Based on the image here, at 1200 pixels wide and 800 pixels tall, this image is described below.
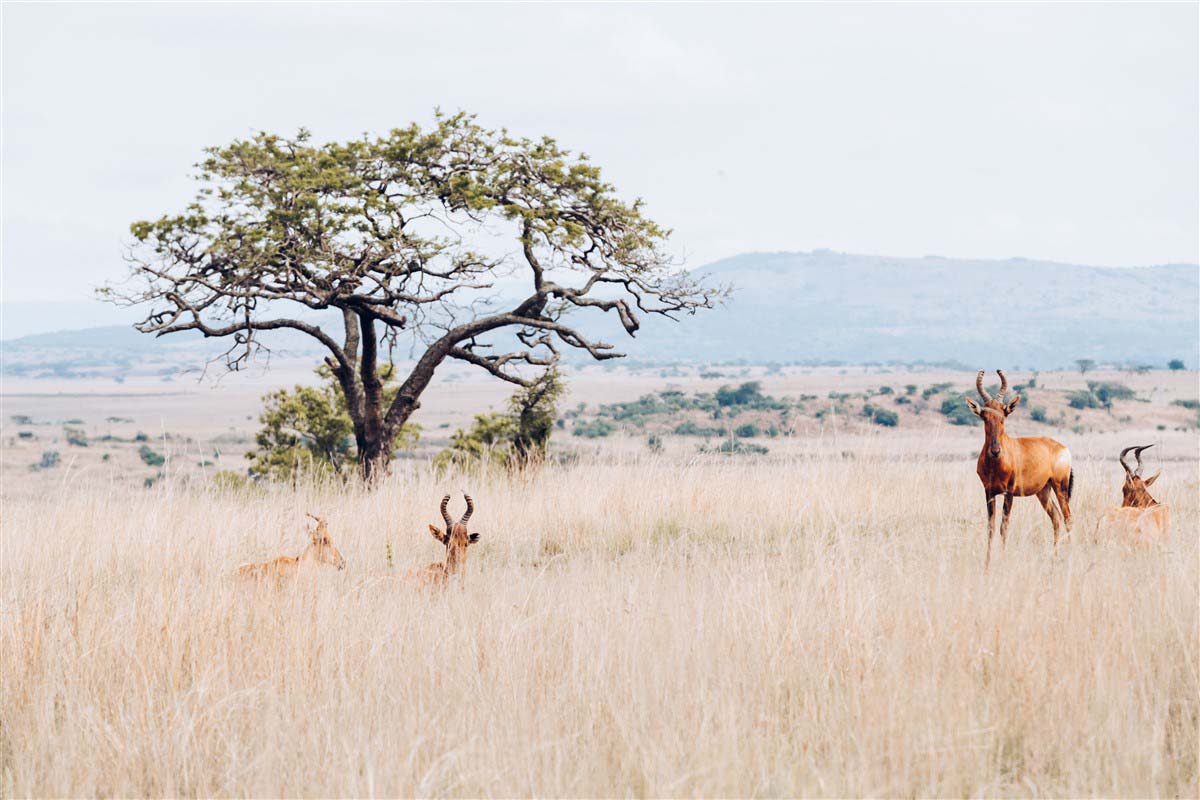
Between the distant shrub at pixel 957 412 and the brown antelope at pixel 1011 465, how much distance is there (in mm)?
41674

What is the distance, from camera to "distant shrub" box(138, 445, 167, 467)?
186ft

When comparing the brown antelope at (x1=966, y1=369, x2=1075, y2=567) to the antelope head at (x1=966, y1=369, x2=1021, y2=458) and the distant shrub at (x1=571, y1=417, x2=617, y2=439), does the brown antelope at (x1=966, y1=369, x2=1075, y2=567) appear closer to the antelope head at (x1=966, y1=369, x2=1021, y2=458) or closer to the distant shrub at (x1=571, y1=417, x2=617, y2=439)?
the antelope head at (x1=966, y1=369, x2=1021, y2=458)

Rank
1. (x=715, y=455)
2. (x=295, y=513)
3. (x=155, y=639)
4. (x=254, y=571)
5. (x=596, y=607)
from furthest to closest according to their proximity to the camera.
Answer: (x=715, y=455)
(x=295, y=513)
(x=254, y=571)
(x=596, y=607)
(x=155, y=639)

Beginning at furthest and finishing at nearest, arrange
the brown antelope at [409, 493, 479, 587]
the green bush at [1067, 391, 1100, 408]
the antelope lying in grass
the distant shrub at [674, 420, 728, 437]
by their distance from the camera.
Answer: the green bush at [1067, 391, 1100, 408], the distant shrub at [674, 420, 728, 437], the antelope lying in grass, the brown antelope at [409, 493, 479, 587]

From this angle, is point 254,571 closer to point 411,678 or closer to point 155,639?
point 155,639

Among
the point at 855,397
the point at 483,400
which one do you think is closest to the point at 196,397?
the point at 483,400

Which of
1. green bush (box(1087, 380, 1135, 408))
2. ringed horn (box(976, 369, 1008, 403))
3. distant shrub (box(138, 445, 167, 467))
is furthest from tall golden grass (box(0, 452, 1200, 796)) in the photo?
green bush (box(1087, 380, 1135, 408))

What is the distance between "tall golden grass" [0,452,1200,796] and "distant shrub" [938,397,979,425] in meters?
44.1

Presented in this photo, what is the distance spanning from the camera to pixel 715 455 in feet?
49.8

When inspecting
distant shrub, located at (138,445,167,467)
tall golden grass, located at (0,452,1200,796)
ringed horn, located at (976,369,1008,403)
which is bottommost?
distant shrub, located at (138,445,167,467)

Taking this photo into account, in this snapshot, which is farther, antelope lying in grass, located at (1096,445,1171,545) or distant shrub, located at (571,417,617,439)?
distant shrub, located at (571,417,617,439)

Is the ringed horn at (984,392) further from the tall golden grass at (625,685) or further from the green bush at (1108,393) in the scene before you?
the green bush at (1108,393)

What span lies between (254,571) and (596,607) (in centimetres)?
273

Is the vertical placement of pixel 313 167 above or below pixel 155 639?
above
